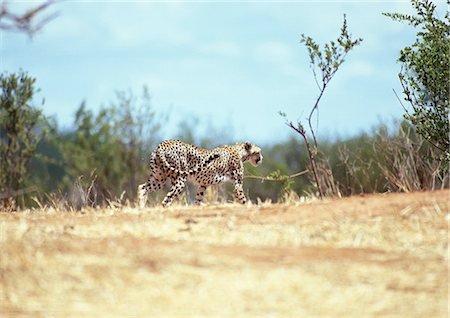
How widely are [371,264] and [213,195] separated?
24.6 feet

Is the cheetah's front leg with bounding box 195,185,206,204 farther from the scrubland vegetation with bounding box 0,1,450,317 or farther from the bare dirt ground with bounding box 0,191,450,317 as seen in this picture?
the bare dirt ground with bounding box 0,191,450,317

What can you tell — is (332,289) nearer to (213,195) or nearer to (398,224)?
(398,224)

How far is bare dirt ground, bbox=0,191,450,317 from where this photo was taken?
5.93 meters

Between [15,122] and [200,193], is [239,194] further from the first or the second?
[15,122]

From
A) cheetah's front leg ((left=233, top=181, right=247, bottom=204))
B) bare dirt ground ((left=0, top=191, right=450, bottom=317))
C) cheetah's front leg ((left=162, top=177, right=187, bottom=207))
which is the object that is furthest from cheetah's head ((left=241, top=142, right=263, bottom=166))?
bare dirt ground ((left=0, top=191, right=450, bottom=317))

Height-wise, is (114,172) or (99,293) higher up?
(114,172)

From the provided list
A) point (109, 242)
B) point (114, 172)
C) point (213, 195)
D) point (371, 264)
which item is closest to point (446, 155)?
point (213, 195)

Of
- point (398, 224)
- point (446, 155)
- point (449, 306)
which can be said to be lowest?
point (449, 306)

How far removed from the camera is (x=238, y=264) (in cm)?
634

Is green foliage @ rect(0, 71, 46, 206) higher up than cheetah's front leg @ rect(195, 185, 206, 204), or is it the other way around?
green foliage @ rect(0, 71, 46, 206)

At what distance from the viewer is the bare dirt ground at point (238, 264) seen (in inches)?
234

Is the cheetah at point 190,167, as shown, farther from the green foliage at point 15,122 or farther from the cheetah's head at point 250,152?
the green foliage at point 15,122

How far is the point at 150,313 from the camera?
19.2ft

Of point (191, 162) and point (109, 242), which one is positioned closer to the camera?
point (109, 242)
